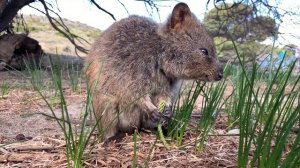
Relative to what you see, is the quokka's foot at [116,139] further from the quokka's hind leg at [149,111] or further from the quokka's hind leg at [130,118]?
the quokka's hind leg at [149,111]

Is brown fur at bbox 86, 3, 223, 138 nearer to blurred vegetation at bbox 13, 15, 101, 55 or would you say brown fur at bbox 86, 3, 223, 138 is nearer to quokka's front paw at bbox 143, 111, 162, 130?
quokka's front paw at bbox 143, 111, 162, 130

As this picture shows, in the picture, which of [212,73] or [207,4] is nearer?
[212,73]

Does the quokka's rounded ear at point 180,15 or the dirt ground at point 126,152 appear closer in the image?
the dirt ground at point 126,152

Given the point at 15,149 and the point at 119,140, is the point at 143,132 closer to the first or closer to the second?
the point at 119,140

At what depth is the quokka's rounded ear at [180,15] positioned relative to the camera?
304 cm

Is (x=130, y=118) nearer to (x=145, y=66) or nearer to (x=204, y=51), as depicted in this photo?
(x=145, y=66)

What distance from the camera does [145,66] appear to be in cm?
292

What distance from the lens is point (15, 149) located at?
2574mm

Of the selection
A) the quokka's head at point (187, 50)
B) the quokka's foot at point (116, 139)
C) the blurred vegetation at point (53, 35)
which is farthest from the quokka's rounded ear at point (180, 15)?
the blurred vegetation at point (53, 35)

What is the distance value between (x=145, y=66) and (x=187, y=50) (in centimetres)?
33

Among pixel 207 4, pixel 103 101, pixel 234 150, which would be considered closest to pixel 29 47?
pixel 207 4

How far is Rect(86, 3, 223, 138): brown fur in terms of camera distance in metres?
2.86

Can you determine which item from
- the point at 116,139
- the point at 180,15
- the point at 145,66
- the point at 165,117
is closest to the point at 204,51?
the point at 180,15

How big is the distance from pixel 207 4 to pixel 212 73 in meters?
5.95
